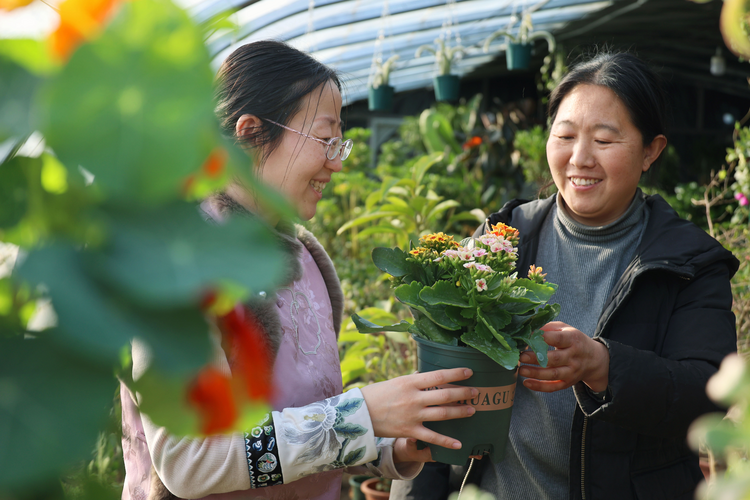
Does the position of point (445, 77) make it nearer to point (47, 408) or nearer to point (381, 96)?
point (381, 96)

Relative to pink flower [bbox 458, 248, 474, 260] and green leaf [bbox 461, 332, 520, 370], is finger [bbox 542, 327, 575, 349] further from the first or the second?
pink flower [bbox 458, 248, 474, 260]

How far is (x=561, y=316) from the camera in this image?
1692 millimetres

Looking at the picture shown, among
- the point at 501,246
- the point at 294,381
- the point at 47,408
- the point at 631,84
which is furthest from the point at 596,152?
the point at 47,408

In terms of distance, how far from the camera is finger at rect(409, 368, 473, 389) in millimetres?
1071

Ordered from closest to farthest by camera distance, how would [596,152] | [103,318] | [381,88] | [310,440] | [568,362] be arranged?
[103,318] < [310,440] < [568,362] < [596,152] < [381,88]

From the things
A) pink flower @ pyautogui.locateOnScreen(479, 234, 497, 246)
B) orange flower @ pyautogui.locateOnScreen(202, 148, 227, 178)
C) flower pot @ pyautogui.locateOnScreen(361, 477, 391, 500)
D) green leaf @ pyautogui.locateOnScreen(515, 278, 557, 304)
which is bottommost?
flower pot @ pyautogui.locateOnScreen(361, 477, 391, 500)

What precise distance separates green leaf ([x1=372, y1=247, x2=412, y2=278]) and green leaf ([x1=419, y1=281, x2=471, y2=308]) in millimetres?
133

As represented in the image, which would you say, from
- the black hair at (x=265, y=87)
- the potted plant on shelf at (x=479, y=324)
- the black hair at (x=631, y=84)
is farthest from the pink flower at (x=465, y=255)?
the black hair at (x=631, y=84)

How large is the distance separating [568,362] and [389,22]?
20.0 feet

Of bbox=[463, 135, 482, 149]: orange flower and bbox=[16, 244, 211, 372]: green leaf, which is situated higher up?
bbox=[16, 244, 211, 372]: green leaf

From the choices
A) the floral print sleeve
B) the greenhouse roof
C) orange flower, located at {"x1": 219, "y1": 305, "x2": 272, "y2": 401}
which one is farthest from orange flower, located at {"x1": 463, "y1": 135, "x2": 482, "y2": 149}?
orange flower, located at {"x1": 219, "y1": 305, "x2": 272, "y2": 401}

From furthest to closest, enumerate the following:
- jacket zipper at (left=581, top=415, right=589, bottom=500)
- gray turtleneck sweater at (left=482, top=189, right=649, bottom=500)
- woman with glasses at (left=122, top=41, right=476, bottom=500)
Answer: gray turtleneck sweater at (left=482, top=189, right=649, bottom=500)
jacket zipper at (left=581, top=415, right=589, bottom=500)
woman with glasses at (left=122, top=41, right=476, bottom=500)

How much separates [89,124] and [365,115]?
11.2 m

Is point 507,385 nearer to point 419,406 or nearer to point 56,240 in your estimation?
point 419,406
